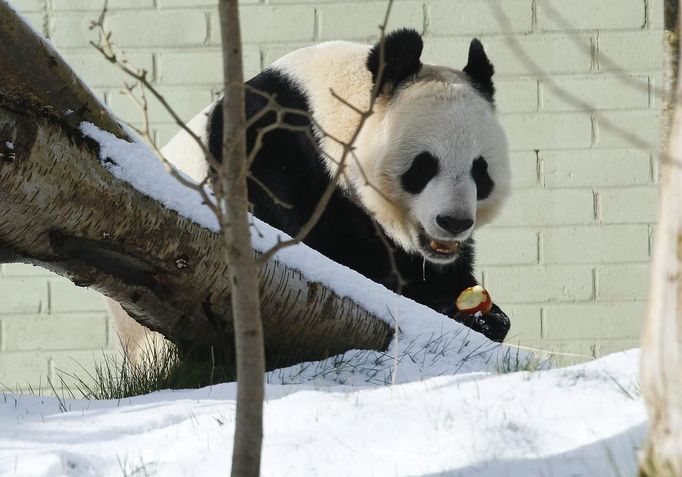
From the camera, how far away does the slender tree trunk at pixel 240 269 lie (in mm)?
1385

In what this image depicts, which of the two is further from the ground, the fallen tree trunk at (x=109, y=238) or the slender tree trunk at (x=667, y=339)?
the fallen tree trunk at (x=109, y=238)

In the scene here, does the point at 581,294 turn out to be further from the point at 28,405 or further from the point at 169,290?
the point at 28,405

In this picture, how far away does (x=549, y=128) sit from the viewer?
4645 mm

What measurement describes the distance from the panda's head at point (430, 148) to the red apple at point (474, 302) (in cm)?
15

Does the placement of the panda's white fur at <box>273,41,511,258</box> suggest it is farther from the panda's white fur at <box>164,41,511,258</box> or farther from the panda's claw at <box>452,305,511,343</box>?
the panda's claw at <box>452,305,511,343</box>

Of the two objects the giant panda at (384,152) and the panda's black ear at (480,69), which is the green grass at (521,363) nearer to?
the giant panda at (384,152)

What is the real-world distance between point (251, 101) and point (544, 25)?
1741 mm

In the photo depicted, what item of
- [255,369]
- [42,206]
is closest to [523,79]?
[42,206]

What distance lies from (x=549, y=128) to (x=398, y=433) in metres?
3.24

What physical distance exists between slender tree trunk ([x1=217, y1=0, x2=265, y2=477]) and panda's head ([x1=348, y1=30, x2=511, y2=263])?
1962 millimetres

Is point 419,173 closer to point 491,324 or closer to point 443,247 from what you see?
point 443,247

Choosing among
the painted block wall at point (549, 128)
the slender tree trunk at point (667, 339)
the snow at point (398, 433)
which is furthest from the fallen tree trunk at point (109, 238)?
the painted block wall at point (549, 128)

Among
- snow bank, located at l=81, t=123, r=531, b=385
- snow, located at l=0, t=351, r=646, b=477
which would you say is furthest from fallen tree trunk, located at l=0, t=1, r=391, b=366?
snow, located at l=0, t=351, r=646, b=477

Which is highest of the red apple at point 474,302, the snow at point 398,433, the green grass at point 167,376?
the red apple at point 474,302
